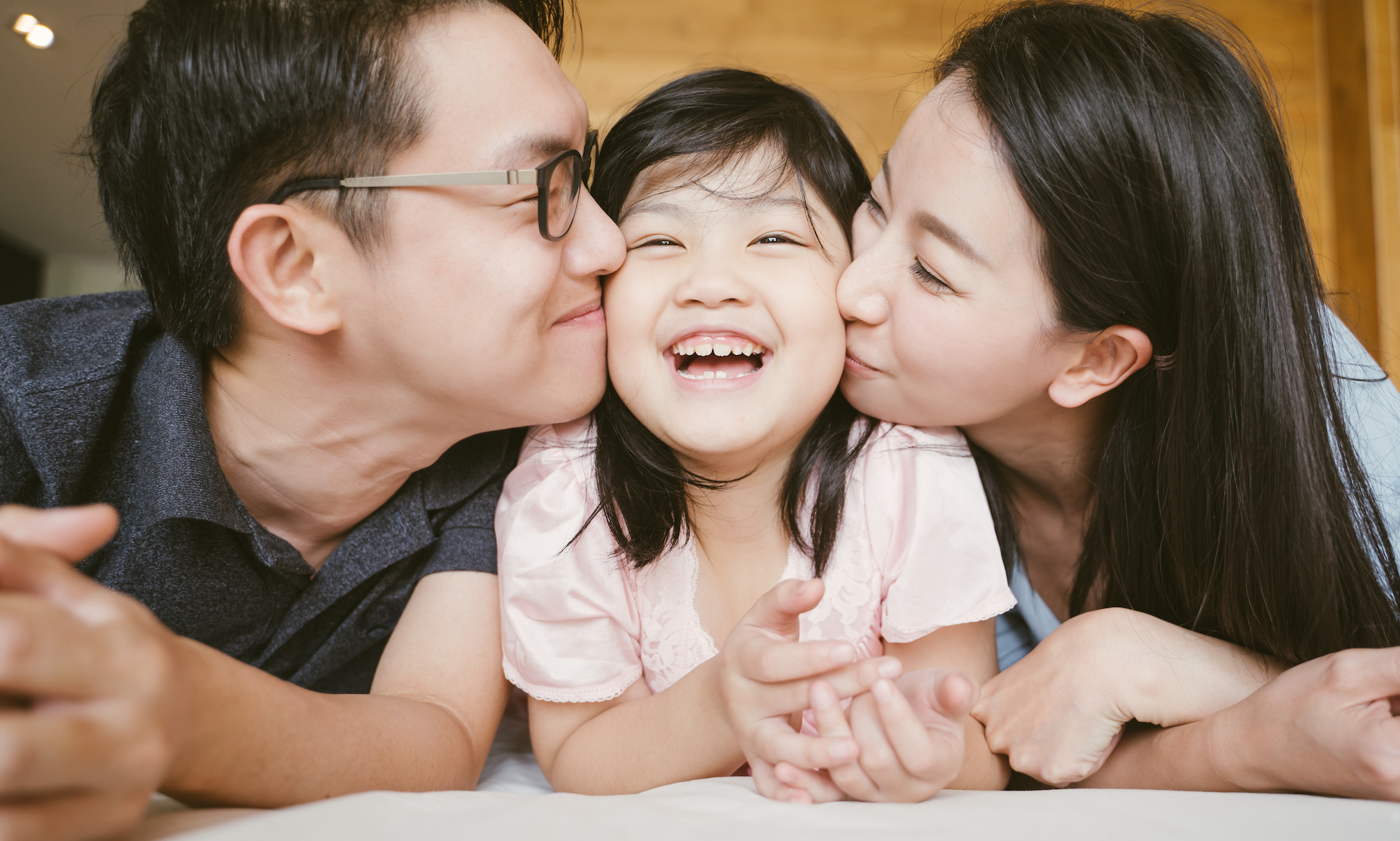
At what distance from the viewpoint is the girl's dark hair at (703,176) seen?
120 centimetres

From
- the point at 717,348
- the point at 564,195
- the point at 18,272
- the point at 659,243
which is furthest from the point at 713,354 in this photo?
the point at 18,272

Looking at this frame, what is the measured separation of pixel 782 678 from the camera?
780mm

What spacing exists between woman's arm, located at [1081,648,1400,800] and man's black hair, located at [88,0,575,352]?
3.78 ft

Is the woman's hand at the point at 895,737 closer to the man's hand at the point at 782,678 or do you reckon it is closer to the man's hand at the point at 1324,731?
the man's hand at the point at 782,678

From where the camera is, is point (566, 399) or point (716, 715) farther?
point (566, 399)

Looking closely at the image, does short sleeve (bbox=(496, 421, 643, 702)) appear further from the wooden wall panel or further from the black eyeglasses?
the wooden wall panel

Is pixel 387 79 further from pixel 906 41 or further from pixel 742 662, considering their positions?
pixel 906 41

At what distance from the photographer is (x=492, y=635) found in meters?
1.21

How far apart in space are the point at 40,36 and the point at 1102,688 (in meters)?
1.83

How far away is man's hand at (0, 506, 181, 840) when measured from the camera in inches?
20.6

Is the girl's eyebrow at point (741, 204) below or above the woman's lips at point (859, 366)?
above

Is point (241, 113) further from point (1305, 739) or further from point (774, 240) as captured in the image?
point (1305, 739)

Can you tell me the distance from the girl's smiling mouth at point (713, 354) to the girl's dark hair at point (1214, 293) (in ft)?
1.29

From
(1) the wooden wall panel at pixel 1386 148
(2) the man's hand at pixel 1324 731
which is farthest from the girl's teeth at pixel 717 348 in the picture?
(1) the wooden wall panel at pixel 1386 148
